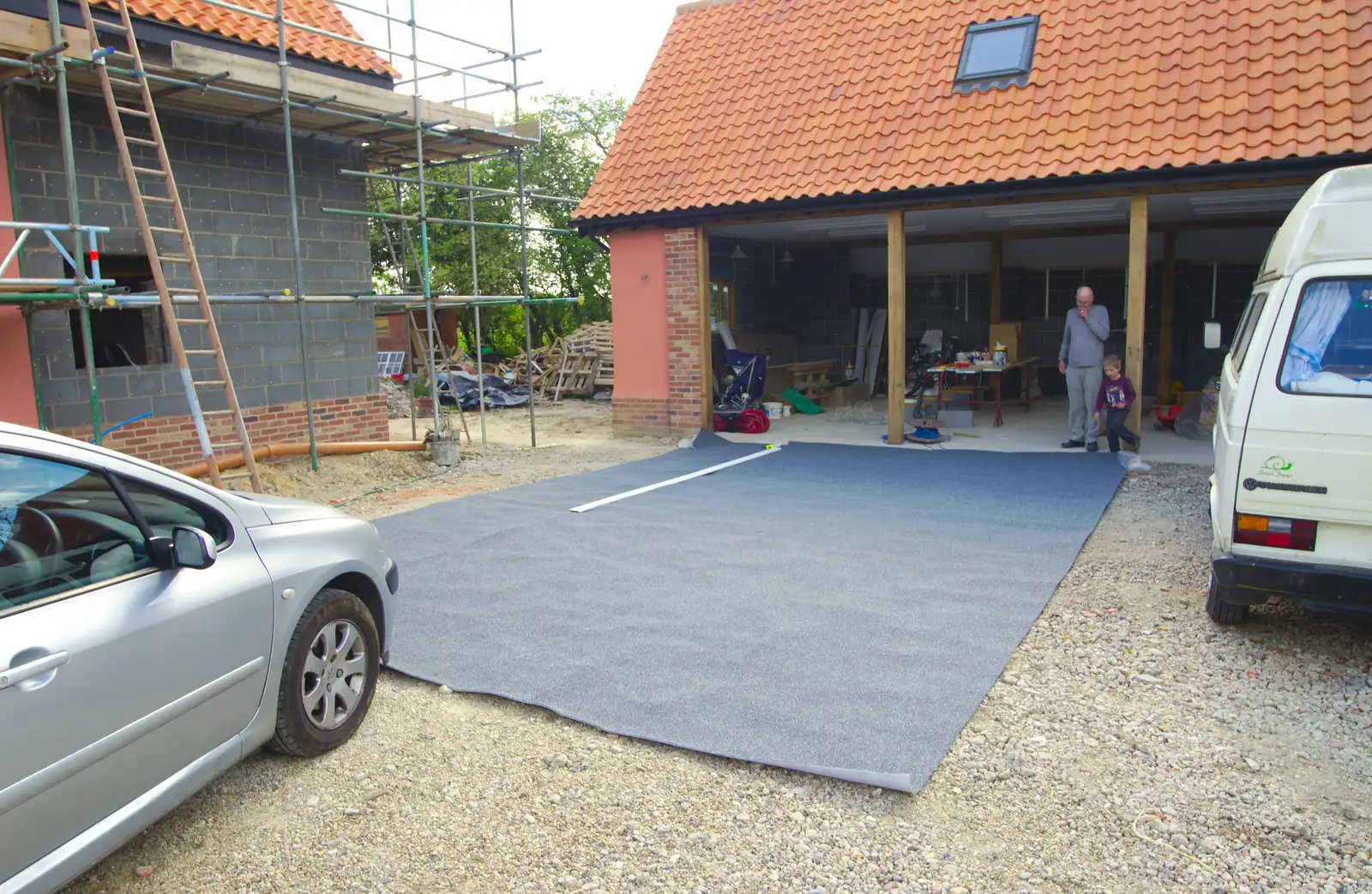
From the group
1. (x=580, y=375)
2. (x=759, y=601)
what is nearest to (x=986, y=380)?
(x=580, y=375)

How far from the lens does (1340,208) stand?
4.73 m

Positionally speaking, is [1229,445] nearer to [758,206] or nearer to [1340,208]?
[1340,208]

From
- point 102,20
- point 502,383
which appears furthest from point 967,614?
point 502,383

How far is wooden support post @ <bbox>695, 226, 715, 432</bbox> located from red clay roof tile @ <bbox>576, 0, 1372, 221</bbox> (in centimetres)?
69

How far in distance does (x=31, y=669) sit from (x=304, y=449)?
27.2 feet

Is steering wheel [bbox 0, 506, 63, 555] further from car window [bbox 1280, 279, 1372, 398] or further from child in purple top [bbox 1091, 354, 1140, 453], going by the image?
child in purple top [bbox 1091, 354, 1140, 453]

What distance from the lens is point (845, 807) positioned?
3416 millimetres

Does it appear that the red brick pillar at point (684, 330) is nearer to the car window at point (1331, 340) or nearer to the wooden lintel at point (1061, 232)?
the wooden lintel at point (1061, 232)

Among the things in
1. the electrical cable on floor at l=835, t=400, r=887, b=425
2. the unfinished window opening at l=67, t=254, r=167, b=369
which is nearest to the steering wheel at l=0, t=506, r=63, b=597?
the unfinished window opening at l=67, t=254, r=167, b=369

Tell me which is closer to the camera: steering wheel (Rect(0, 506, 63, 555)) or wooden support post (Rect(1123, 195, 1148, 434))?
steering wheel (Rect(0, 506, 63, 555))

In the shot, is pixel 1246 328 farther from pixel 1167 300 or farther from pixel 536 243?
pixel 536 243

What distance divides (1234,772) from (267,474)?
8.73 metres

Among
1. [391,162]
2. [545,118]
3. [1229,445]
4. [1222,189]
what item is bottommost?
[1229,445]

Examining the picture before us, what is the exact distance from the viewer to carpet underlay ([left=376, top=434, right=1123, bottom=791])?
4078 millimetres
